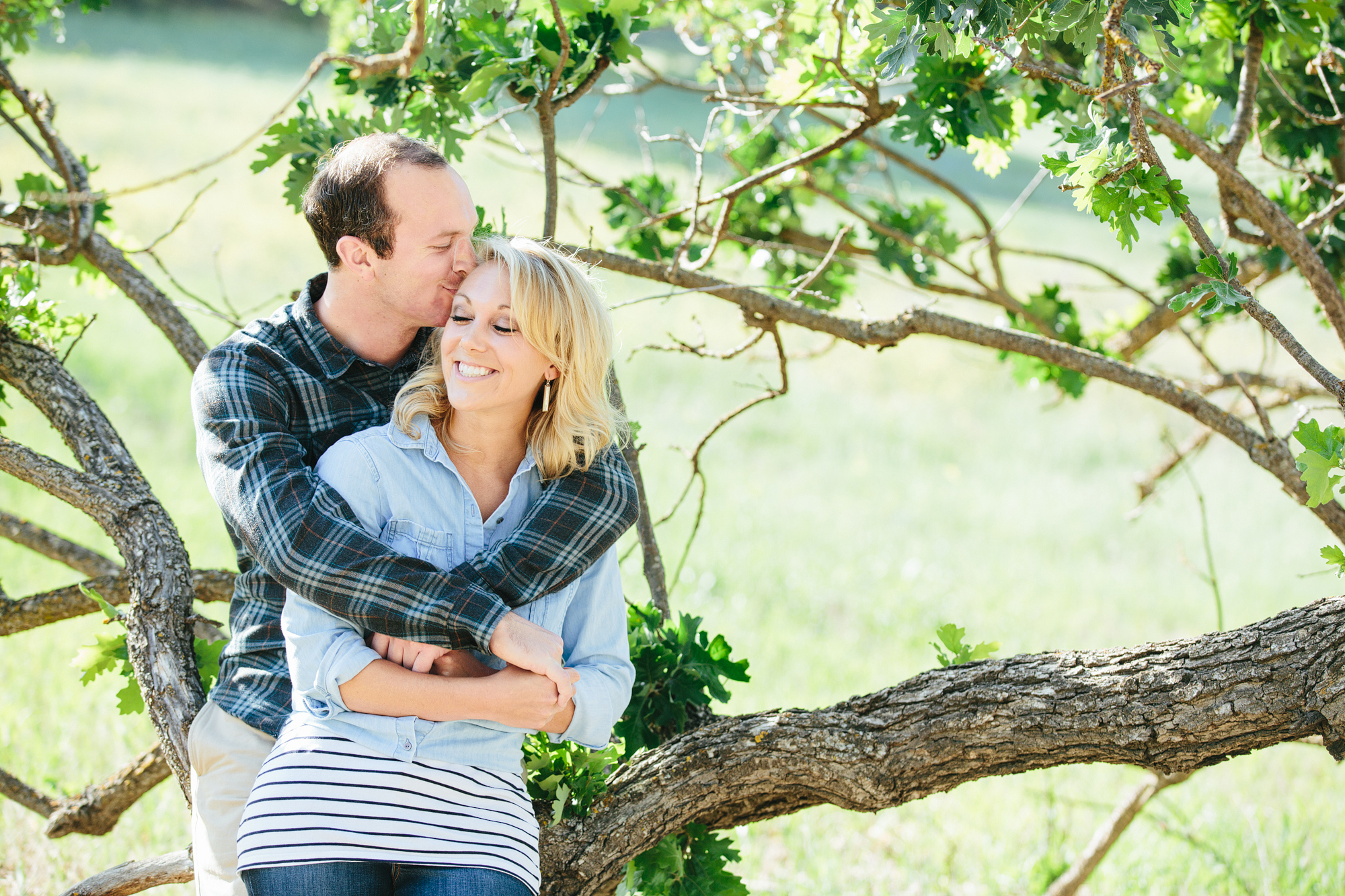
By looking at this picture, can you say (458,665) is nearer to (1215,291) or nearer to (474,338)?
(474,338)

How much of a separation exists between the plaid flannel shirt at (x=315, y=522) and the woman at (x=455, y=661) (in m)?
0.06

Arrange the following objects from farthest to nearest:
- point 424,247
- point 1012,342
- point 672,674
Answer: point 1012,342, point 672,674, point 424,247

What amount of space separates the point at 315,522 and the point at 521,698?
1.31ft

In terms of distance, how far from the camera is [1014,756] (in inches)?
67.1

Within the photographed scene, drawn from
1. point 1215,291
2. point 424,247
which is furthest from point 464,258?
point 1215,291

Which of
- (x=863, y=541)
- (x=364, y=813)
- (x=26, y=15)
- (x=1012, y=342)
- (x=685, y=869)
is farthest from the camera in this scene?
(x=863, y=541)

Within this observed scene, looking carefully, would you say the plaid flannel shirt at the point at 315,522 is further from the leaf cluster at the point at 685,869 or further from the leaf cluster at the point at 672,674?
the leaf cluster at the point at 685,869

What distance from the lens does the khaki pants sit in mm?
1659

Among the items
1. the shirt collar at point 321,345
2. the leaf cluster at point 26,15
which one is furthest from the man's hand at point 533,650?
the leaf cluster at point 26,15

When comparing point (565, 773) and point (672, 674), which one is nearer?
point (565, 773)

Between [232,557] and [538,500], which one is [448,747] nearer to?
[538,500]

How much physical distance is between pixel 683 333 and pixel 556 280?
397 inches

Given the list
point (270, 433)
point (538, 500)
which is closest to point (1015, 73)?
point (538, 500)

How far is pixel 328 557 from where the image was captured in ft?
5.00
